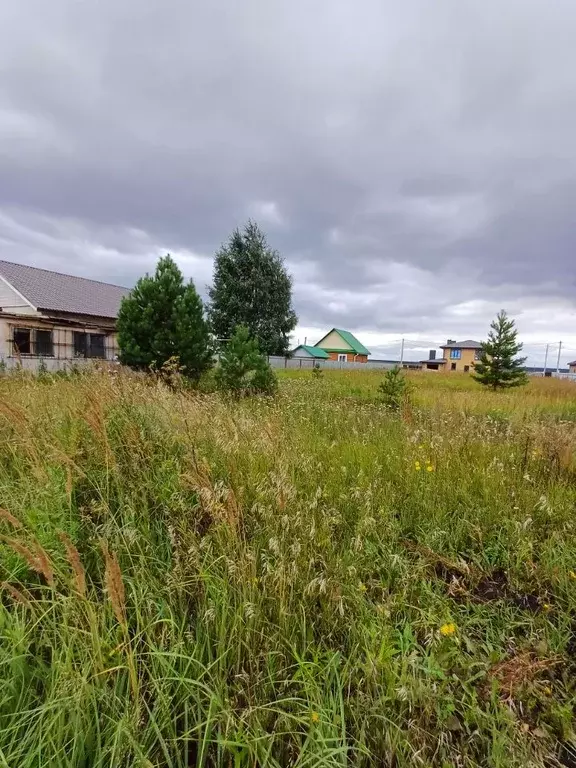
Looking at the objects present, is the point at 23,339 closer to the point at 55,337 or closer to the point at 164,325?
the point at 55,337

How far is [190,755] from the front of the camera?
1105 mm

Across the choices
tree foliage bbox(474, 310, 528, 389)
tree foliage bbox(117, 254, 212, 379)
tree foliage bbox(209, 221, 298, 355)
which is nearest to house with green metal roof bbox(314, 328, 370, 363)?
tree foliage bbox(209, 221, 298, 355)

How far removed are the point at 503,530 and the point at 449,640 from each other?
42.8 inches

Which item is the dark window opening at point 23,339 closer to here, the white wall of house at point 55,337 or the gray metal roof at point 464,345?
the white wall of house at point 55,337

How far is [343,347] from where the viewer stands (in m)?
55.1

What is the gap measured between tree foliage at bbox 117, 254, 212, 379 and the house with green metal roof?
1775 inches

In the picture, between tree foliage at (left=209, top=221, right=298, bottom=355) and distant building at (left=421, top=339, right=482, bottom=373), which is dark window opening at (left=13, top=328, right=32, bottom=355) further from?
distant building at (left=421, top=339, right=482, bottom=373)

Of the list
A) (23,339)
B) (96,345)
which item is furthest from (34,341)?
(96,345)

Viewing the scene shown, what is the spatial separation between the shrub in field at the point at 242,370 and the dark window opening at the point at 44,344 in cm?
1351

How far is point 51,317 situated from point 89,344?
88.0 inches

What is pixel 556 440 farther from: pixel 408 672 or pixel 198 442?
pixel 198 442

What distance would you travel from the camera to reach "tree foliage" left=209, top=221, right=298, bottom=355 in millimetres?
24141

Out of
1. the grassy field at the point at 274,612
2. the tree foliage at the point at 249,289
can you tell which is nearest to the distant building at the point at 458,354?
the tree foliage at the point at 249,289

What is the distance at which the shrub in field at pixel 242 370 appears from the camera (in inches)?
286
